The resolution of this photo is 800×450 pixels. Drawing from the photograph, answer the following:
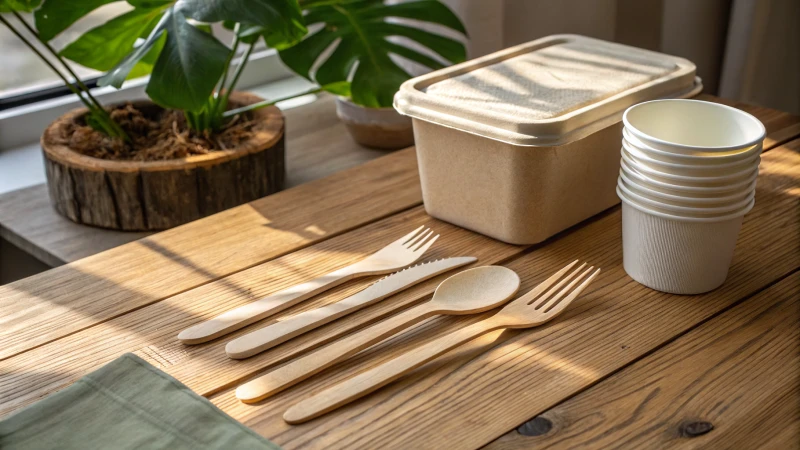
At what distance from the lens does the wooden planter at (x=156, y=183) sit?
117 cm

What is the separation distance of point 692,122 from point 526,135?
19 cm

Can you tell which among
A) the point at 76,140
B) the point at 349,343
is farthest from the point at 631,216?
the point at 76,140

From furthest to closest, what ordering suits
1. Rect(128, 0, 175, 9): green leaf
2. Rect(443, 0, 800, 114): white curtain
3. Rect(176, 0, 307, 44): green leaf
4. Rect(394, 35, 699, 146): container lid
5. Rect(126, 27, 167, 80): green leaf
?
Rect(443, 0, 800, 114): white curtain < Rect(126, 27, 167, 80): green leaf < Rect(128, 0, 175, 9): green leaf < Rect(176, 0, 307, 44): green leaf < Rect(394, 35, 699, 146): container lid

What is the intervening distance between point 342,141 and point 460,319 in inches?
34.2

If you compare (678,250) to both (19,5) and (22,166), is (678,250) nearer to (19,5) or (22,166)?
(19,5)

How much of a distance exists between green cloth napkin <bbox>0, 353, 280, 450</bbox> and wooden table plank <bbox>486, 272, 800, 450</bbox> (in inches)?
8.0

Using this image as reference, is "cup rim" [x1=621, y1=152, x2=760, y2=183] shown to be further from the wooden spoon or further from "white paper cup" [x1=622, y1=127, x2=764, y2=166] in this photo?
the wooden spoon

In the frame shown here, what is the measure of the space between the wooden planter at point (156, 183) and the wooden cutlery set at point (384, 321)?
403 mm

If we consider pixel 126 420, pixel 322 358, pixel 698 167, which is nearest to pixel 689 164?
pixel 698 167

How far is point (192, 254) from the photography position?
91cm

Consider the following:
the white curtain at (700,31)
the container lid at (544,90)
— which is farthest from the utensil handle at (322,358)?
the white curtain at (700,31)

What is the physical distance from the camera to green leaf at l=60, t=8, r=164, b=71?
114cm

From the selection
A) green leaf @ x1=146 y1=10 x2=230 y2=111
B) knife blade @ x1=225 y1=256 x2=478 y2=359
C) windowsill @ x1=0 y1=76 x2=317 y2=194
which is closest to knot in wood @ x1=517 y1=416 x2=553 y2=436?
knife blade @ x1=225 y1=256 x2=478 y2=359

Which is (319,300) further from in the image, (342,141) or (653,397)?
(342,141)
